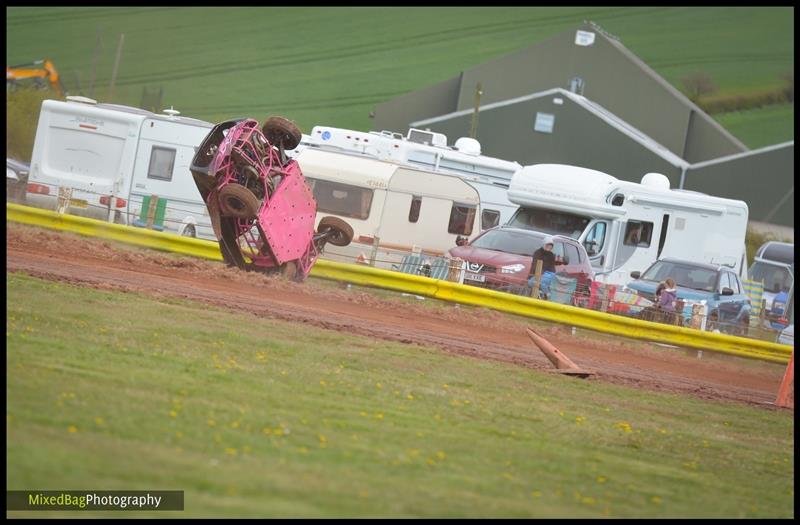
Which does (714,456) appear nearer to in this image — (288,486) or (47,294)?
(288,486)

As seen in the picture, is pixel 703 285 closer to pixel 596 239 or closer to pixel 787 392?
pixel 596 239

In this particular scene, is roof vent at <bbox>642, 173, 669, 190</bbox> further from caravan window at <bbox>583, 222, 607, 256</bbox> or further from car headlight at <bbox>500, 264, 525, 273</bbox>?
car headlight at <bbox>500, 264, 525, 273</bbox>

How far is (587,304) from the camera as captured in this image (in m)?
21.8

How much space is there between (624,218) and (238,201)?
38.0ft

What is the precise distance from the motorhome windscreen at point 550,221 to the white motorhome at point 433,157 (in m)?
1.75

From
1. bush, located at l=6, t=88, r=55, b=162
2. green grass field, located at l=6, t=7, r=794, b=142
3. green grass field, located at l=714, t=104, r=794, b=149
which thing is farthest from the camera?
green grass field, located at l=6, t=7, r=794, b=142

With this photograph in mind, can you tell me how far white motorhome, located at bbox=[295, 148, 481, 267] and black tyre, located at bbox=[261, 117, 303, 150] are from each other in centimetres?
595

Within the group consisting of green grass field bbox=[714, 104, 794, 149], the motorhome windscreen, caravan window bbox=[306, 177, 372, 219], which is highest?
green grass field bbox=[714, 104, 794, 149]

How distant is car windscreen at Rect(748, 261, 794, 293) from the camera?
38.1m

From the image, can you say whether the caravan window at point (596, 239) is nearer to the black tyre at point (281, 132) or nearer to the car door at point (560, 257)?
the car door at point (560, 257)

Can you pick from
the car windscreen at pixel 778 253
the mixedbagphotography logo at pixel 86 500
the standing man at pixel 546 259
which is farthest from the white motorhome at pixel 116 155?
the mixedbagphotography logo at pixel 86 500

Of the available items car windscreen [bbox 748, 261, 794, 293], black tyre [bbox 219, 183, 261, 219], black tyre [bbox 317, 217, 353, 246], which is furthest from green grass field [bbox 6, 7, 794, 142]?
black tyre [bbox 219, 183, 261, 219]

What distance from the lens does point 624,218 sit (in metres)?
27.2

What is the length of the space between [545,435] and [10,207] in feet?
51.2
